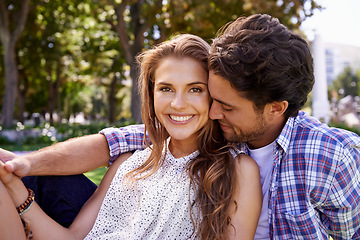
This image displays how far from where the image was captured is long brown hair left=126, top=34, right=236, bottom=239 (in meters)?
2.30

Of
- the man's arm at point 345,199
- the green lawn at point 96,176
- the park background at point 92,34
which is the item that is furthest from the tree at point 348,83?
the man's arm at point 345,199

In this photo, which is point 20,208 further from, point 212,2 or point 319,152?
point 212,2

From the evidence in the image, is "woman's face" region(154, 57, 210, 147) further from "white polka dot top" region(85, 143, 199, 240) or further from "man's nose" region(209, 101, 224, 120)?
"white polka dot top" region(85, 143, 199, 240)

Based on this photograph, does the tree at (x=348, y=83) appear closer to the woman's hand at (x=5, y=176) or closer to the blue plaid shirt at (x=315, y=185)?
the blue plaid shirt at (x=315, y=185)

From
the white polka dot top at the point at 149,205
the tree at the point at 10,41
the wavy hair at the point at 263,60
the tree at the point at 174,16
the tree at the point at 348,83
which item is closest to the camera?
the white polka dot top at the point at 149,205

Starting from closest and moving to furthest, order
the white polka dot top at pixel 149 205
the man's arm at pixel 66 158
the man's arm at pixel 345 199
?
1. the man's arm at pixel 345 199
2. the white polka dot top at pixel 149 205
3. the man's arm at pixel 66 158

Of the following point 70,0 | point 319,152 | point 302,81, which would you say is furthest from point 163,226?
point 70,0

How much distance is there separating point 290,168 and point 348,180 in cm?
35

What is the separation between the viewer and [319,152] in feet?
7.62

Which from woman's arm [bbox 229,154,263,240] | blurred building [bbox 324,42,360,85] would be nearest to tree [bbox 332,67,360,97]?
woman's arm [bbox 229,154,263,240]

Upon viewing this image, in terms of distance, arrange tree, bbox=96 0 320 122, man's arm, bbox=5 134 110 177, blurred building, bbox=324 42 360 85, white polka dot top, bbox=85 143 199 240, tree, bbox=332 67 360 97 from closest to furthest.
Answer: white polka dot top, bbox=85 143 199 240 < man's arm, bbox=5 134 110 177 < tree, bbox=96 0 320 122 < tree, bbox=332 67 360 97 < blurred building, bbox=324 42 360 85

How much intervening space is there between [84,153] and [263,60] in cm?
155

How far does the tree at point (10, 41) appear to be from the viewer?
13.5 metres

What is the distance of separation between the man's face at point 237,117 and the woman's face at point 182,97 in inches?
3.9
